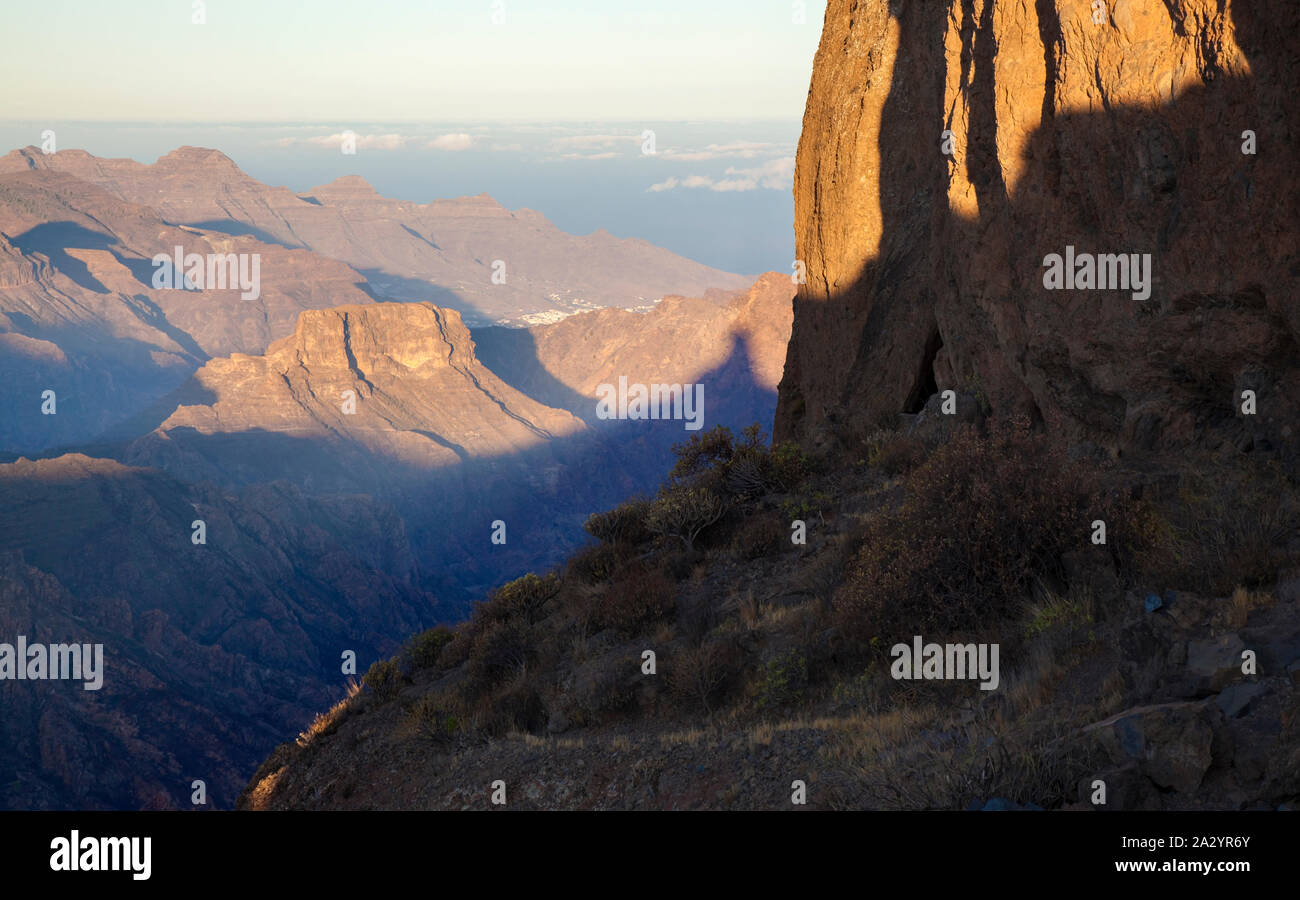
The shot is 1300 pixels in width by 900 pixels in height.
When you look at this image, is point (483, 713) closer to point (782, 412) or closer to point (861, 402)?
point (861, 402)

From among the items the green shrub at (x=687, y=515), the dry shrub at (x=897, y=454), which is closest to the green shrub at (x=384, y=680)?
the green shrub at (x=687, y=515)

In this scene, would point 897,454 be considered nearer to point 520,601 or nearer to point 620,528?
point 620,528

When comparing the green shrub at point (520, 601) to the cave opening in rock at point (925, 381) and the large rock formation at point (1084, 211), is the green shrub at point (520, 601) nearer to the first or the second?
the large rock formation at point (1084, 211)

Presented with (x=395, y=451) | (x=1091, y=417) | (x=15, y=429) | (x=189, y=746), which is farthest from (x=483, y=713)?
(x=15, y=429)

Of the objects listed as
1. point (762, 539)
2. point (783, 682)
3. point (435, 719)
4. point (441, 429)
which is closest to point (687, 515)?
point (762, 539)

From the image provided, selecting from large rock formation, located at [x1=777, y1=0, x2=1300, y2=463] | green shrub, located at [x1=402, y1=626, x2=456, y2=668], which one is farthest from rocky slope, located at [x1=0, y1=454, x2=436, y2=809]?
large rock formation, located at [x1=777, y1=0, x2=1300, y2=463]
